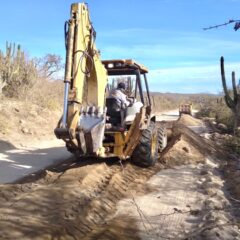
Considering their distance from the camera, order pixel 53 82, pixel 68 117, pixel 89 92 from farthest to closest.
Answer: pixel 53 82
pixel 89 92
pixel 68 117

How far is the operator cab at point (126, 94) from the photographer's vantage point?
11766mm

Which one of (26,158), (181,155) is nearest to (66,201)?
(181,155)

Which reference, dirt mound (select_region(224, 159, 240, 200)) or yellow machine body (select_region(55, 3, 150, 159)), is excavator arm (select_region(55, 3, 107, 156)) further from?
dirt mound (select_region(224, 159, 240, 200))

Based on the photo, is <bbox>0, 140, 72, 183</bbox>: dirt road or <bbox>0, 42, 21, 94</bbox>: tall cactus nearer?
<bbox>0, 140, 72, 183</bbox>: dirt road

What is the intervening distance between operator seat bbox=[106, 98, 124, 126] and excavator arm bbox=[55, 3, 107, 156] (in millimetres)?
905

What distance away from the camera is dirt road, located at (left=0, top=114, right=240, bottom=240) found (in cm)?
657

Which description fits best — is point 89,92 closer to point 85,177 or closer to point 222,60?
point 85,177

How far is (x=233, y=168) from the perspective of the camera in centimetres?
1212

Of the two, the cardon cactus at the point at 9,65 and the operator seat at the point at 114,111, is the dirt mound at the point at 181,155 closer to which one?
the operator seat at the point at 114,111

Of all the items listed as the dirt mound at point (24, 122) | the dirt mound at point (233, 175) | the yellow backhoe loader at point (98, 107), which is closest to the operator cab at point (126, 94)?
the yellow backhoe loader at point (98, 107)

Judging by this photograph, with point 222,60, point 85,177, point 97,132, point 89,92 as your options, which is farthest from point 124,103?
point 222,60

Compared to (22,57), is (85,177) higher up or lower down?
lower down

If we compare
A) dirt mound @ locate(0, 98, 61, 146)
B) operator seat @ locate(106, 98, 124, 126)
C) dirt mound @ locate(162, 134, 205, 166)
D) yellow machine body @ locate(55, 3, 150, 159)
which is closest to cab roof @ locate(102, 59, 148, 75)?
yellow machine body @ locate(55, 3, 150, 159)

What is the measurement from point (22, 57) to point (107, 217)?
A: 18151mm
